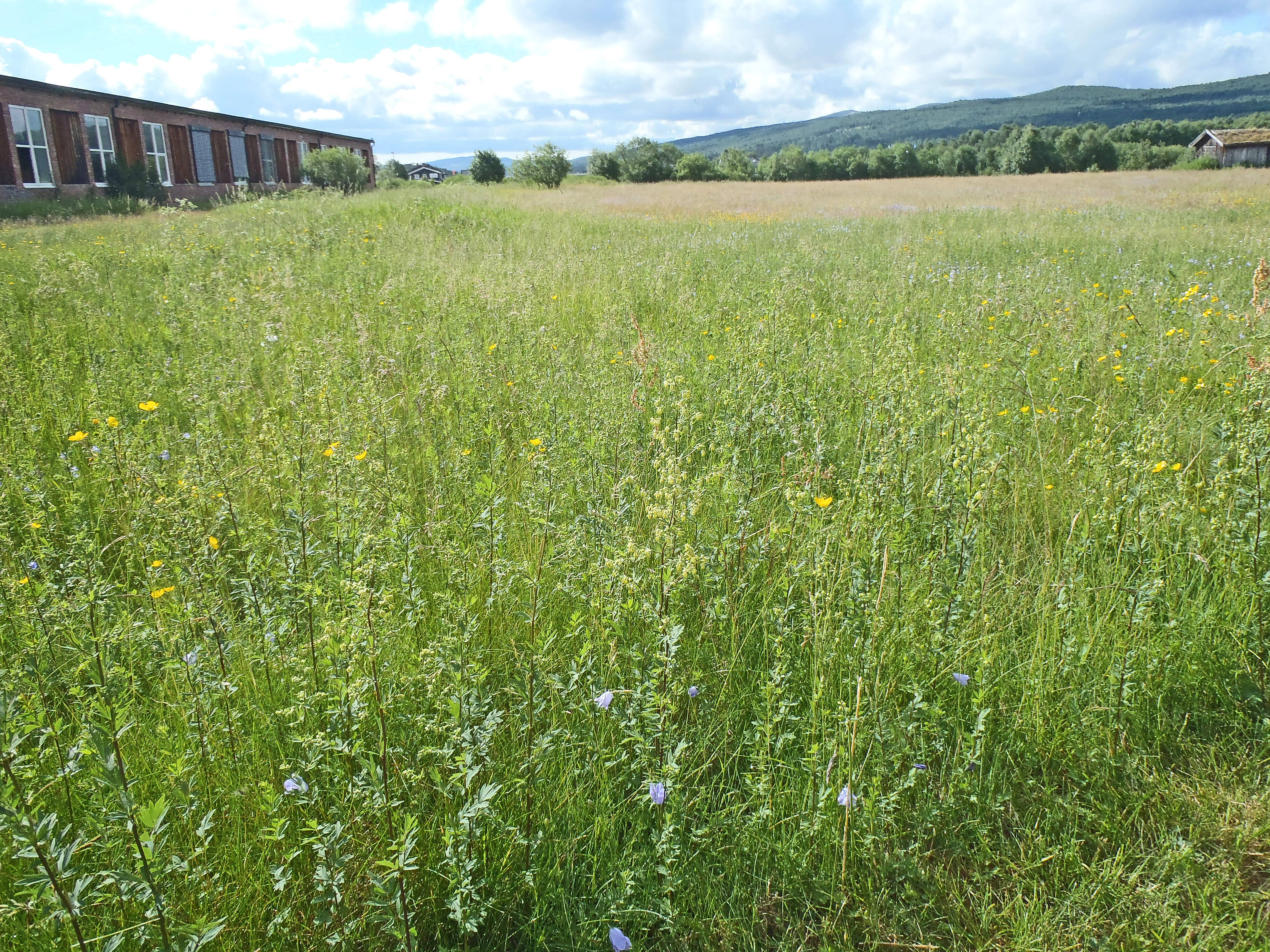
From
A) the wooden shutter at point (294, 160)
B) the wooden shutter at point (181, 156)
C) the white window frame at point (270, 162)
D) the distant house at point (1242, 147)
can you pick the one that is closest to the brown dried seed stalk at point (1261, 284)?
the wooden shutter at point (181, 156)

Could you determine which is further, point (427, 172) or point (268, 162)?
point (427, 172)

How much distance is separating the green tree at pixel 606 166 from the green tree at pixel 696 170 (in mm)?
5143

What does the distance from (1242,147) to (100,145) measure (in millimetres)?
68255

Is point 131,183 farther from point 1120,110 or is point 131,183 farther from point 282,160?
point 1120,110

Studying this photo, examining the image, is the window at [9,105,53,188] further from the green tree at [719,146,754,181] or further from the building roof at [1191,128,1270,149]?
the building roof at [1191,128,1270,149]

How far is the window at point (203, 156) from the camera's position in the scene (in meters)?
30.9

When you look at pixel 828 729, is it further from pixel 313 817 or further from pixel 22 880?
pixel 22 880

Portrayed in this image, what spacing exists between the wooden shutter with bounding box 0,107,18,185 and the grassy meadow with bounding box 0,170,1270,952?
2578 cm

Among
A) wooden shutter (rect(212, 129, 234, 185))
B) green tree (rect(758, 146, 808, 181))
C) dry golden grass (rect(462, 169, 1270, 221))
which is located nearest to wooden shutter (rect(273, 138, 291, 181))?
wooden shutter (rect(212, 129, 234, 185))

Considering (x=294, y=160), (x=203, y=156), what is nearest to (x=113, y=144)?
(x=203, y=156)

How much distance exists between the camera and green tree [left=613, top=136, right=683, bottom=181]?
56.6 meters

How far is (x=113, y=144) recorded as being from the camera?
2625 cm

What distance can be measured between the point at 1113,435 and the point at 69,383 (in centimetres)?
640

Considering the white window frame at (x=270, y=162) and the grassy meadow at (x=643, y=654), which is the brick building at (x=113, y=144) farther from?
the grassy meadow at (x=643, y=654)
